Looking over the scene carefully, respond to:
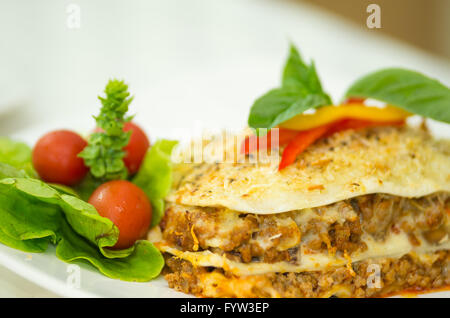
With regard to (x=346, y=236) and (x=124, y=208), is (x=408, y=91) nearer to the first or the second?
(x=346, y=236)

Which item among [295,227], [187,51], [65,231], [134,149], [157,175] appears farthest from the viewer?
[187,51]

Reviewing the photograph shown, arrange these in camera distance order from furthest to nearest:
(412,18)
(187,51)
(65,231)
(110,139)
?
(412,18)
(187,51)
(110,139)
(65,231)

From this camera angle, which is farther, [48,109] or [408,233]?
[48,109]

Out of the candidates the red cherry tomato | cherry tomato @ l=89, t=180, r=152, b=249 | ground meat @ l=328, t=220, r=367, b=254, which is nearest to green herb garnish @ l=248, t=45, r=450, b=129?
ground meat @ l=328, t=220, r=367, b=254

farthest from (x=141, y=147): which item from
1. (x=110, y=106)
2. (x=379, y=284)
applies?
(x=379, y=284)

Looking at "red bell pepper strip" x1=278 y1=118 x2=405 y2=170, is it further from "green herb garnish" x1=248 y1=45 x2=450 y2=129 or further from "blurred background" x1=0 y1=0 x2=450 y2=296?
"blurred background" x1=0 y1=0 x2=450 y2=296

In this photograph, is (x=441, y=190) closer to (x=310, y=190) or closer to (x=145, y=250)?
(x=310, y=190)

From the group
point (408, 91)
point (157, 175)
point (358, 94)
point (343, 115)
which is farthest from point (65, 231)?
point (408, 91)
